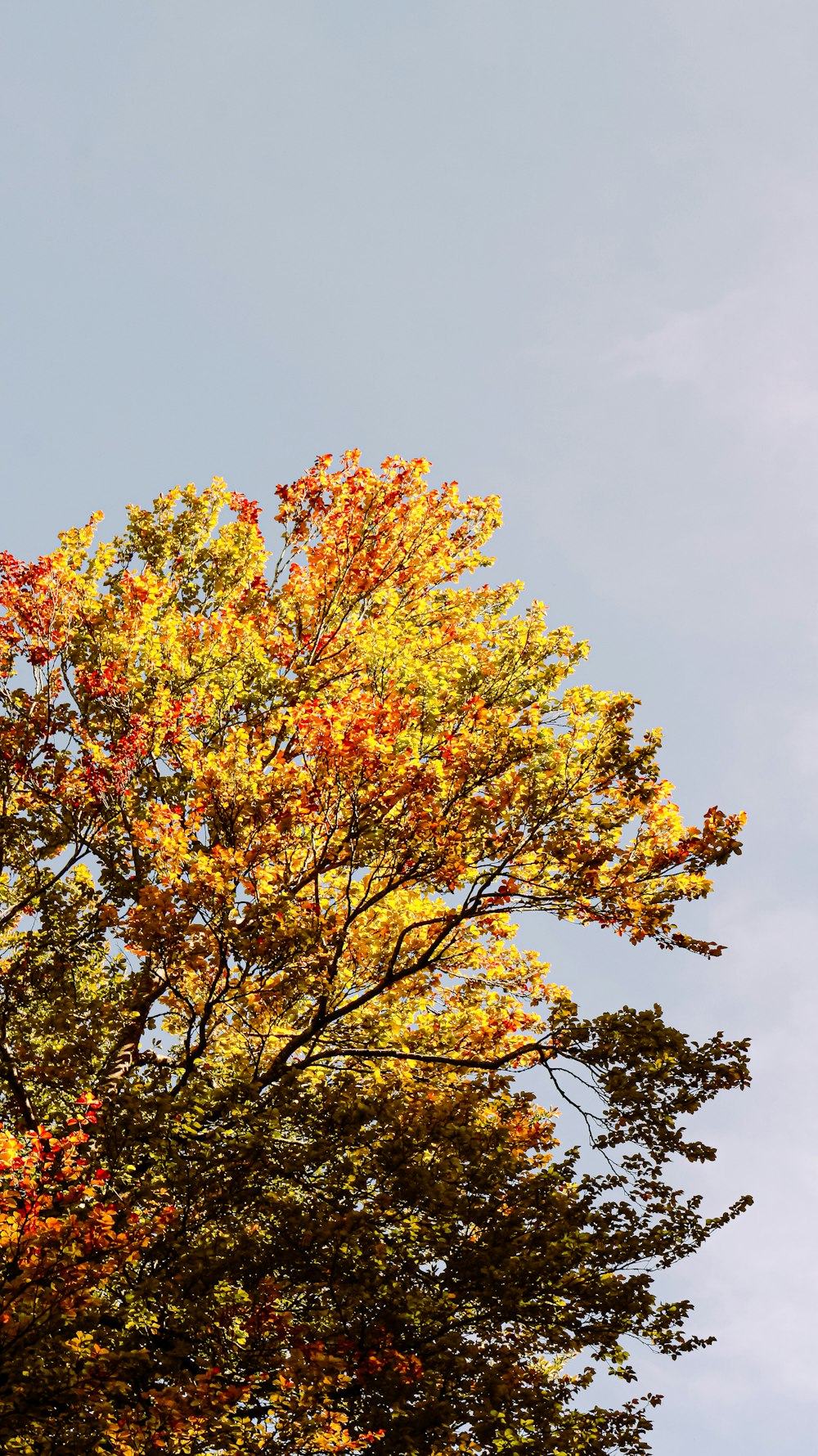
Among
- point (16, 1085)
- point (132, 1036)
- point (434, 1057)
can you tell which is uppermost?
point (434, 1057)

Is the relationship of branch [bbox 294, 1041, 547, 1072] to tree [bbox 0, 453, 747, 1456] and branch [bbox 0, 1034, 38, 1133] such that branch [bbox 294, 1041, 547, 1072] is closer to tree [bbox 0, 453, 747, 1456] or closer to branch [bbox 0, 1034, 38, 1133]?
tree [bbox 0, 453, 747, 1456]

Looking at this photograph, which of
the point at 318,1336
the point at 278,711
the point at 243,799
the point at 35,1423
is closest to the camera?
the point at 35,1423

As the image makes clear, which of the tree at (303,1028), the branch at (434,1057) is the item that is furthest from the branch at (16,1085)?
the branch at (434,1057)

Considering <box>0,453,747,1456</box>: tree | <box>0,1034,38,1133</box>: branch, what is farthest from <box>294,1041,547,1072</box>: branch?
<box>0,1034,38,1133</box>: branch

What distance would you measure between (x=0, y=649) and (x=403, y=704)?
16.9ft

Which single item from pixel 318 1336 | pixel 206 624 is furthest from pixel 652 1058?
pixel 206 624

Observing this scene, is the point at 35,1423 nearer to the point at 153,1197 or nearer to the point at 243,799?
the point at 153,1197

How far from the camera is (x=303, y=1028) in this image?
12.6 metres

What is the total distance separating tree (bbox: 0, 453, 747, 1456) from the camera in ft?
26.9

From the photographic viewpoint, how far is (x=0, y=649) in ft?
39.8

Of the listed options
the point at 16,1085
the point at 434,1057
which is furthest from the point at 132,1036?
the point at 434,1057

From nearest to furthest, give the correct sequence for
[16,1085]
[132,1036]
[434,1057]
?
[16,1085] < [434,1057] < [132,1036]

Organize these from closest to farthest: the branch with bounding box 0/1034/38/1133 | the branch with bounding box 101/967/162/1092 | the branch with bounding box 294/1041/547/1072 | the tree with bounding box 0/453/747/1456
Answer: the tree with bounding box 0/453/747/1456
the branch with bounding box 0/1034/38/1133
the branch with bounding box 294/1041/547/1072
the branch with bounding box 101/967/162/1092

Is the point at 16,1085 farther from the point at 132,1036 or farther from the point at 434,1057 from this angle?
the point at 434,1057
